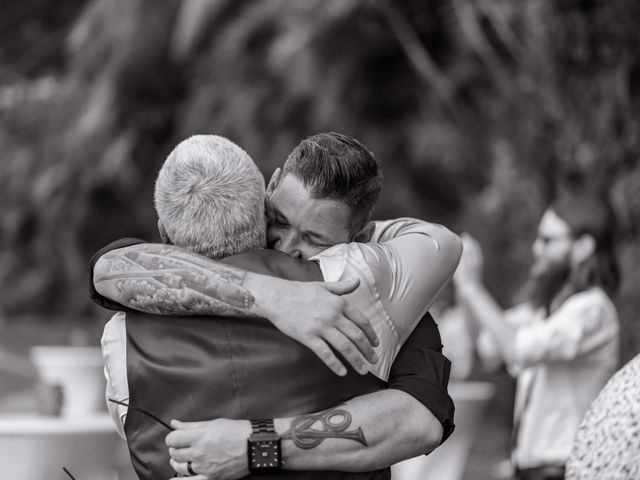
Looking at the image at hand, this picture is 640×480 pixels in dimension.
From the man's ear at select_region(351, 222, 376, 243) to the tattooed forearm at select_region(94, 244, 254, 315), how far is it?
38 centimetres

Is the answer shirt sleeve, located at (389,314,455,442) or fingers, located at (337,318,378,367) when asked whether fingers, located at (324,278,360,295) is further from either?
shirt sleeve, located at (389,314,455,442)

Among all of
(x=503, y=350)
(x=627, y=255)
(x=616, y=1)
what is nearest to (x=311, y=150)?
(x=503, y=350)

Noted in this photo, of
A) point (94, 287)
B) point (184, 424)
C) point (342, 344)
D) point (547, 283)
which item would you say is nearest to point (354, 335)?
point (342, 344)

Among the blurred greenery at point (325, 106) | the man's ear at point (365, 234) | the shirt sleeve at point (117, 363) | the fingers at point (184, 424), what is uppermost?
the man's ear at point (365, 234)

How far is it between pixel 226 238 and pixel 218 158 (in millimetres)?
163

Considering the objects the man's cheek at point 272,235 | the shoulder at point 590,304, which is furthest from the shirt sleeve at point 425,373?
the shoulder at point 590,304

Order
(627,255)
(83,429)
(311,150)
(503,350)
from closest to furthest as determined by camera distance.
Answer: (311,150) → (83,429) → (503,350) → (627,255)

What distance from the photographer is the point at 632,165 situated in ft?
26.5

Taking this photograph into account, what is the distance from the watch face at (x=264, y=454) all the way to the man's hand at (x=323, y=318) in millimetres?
192

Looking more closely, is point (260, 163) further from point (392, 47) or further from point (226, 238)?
point (226, 238)

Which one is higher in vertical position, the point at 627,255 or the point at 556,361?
the point at 556,361

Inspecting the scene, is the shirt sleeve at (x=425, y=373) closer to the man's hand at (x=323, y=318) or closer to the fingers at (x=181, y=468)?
the man's hand at (x=323, y=318)

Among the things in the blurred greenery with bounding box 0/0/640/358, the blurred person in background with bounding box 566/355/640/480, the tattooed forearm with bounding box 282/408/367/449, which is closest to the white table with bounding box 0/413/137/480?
the tattooed forearm with bounding box 282/408/367/449

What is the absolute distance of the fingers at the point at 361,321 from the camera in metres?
2.04
